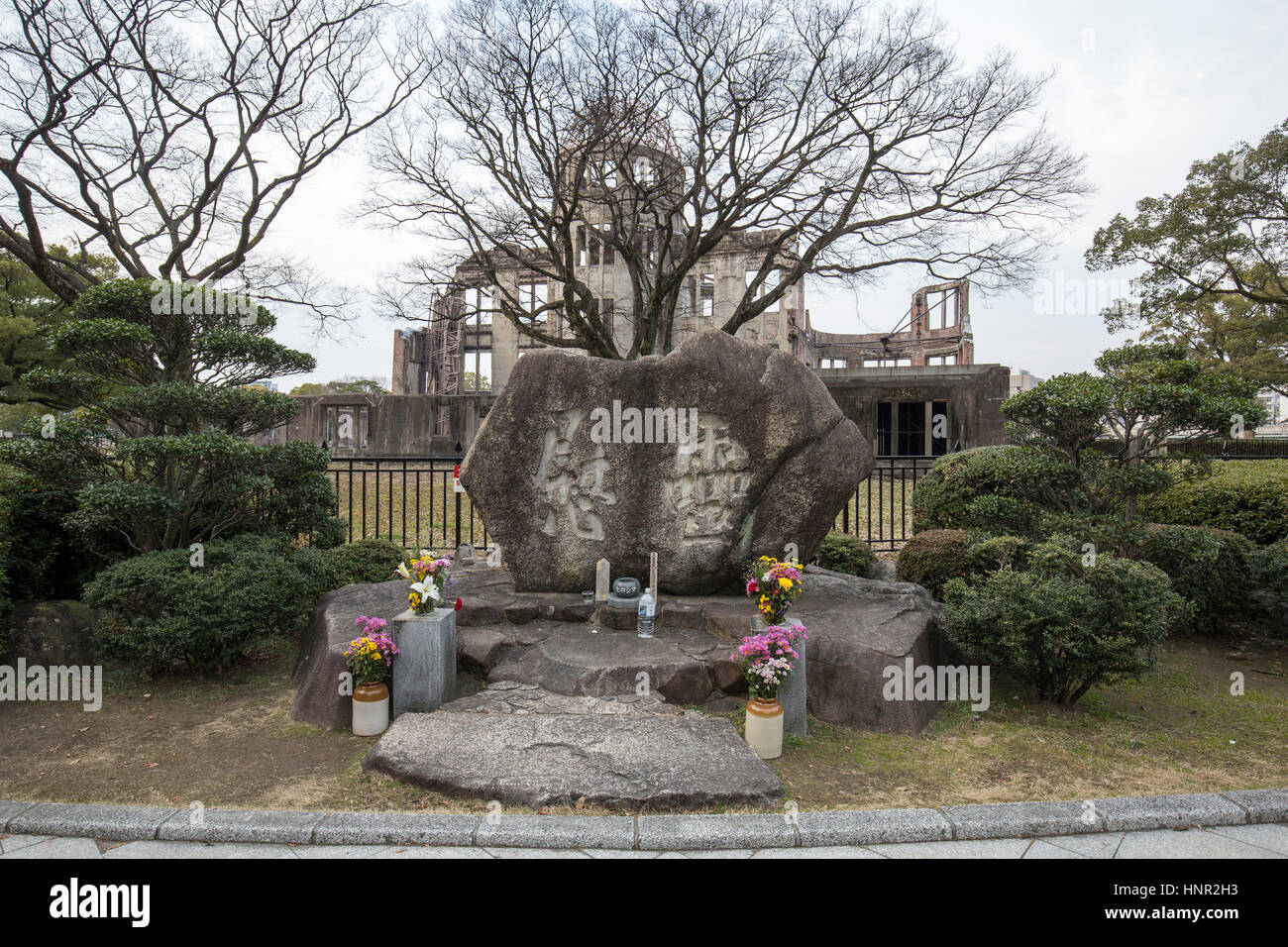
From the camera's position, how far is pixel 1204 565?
6.59 meters

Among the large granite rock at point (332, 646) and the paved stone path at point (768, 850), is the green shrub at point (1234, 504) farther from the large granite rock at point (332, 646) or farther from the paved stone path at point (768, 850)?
the large granite rock at point (332, 646)

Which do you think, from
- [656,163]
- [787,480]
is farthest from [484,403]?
[787,480]

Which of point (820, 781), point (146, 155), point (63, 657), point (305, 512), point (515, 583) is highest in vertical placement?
point (146, 155)

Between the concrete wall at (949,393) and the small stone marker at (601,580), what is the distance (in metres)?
16.0

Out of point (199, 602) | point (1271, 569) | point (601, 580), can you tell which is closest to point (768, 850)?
point (601, 580)

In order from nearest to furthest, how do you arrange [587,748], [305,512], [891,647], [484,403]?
[587,748] → [891,647] → [305,512] → [484,403]

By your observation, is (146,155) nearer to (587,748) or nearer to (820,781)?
(587,748)

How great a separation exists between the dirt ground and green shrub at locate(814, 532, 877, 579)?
2894 mm

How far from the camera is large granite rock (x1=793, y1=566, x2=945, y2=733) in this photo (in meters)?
5.22

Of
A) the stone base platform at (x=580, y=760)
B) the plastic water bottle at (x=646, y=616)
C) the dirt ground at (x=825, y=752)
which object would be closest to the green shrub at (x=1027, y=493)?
the dirt ground at (x=825, y=752)

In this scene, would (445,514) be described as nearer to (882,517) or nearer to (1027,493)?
(882,517)

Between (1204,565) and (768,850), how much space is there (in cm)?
559

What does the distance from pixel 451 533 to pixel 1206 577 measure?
10651 mm

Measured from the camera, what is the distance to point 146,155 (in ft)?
45.9
